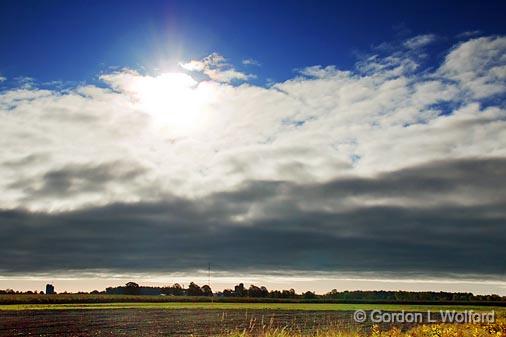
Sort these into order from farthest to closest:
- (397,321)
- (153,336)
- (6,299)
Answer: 1. (6,299)
2. (397,321)
3. (153,336)

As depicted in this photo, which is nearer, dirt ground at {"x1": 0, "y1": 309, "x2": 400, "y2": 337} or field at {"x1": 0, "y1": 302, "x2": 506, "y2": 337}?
field at {"x1": 0, "y1": 302, "x2": 506, "y2": 337}

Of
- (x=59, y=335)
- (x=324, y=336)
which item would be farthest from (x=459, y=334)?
(x=59, y=335)

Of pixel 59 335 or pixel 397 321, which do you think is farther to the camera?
pixel 397 321

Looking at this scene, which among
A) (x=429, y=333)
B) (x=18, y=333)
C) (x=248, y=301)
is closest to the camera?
(x=429, y=333)

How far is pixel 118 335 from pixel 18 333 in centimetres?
1020

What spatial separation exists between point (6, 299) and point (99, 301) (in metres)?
27.2

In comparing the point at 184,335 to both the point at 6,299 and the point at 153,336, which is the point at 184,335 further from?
the point at 6,299

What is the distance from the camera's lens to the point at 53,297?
14112 cm

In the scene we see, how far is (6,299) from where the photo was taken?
437ft

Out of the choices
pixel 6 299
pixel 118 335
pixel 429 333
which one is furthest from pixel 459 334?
pixel 6 299

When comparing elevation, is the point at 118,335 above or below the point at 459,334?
below

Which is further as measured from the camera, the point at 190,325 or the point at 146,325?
the point at 146,325

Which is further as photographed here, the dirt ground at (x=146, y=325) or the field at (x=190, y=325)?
the dirt ground at (x=146, y=325)

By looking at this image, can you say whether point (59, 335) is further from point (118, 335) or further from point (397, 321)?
point (397, 321)
